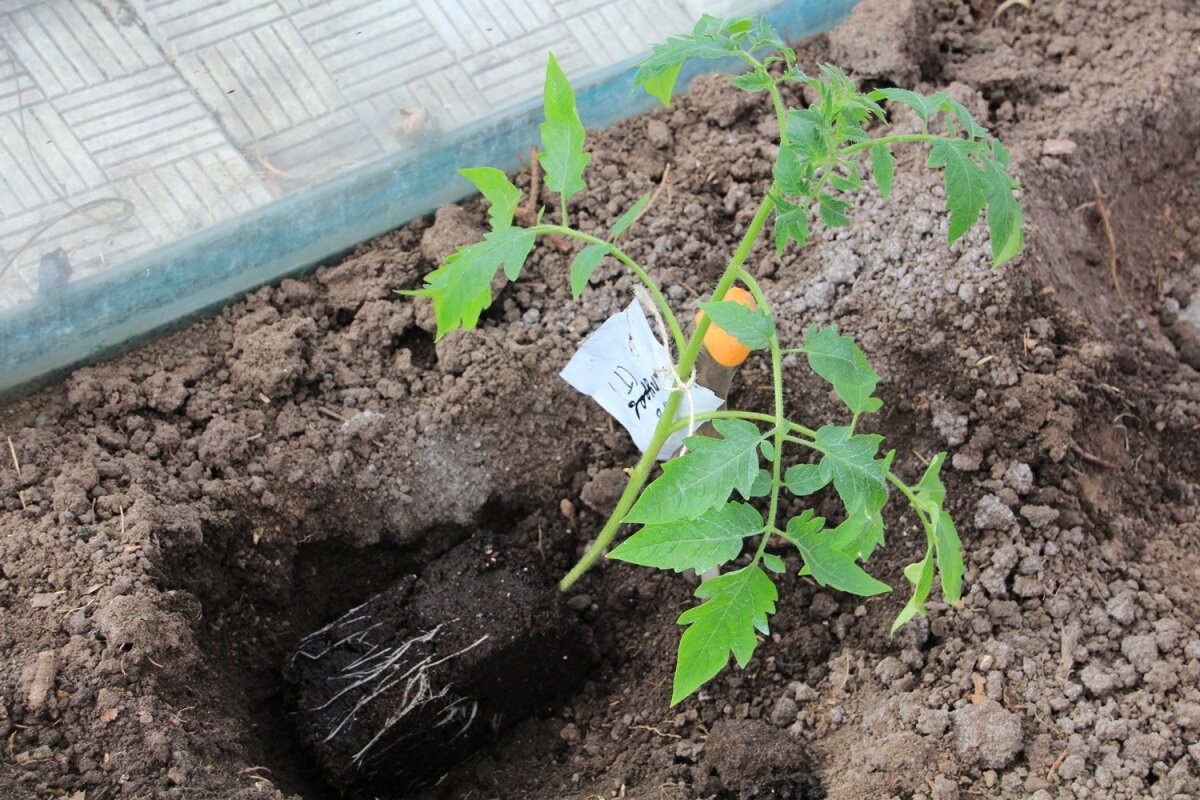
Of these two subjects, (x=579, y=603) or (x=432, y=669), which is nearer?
(x=432, y=669)

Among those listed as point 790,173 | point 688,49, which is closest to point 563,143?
point 688,49

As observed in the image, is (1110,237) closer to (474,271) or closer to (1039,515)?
(1039,515)

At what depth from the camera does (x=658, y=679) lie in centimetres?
196

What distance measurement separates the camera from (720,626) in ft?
4.40

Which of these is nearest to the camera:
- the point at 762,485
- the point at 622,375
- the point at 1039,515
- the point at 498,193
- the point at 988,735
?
the point at 762,485

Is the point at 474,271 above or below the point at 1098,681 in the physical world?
above

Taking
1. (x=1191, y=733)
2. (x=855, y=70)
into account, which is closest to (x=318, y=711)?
(x=1191, y=733)

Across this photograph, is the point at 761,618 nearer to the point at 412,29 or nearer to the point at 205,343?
the point at 205,343

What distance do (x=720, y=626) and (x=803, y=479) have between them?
0.22 m

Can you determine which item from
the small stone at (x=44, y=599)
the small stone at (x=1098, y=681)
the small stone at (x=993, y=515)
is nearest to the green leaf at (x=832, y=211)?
the small stone at (x=993, y=515)

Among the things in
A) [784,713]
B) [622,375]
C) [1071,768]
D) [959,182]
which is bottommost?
[784,713]

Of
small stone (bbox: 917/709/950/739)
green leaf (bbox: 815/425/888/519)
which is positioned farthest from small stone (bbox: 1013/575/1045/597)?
green leaf (bbox: 815/425/888/519)

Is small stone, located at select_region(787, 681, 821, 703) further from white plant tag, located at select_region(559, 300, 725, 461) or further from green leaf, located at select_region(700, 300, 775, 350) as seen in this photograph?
green leaf, located at select_region(700, 300, 775, 350)

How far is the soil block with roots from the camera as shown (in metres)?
1.84
